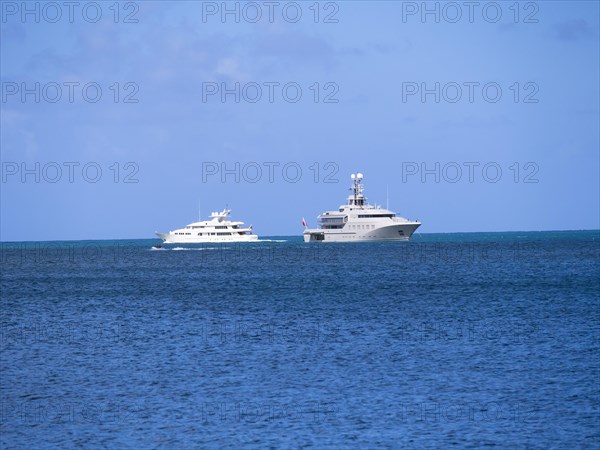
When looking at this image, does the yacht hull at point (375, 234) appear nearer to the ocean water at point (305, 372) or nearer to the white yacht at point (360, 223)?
the white yacht at point (360, 223)

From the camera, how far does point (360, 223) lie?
192m

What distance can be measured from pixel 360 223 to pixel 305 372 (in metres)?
161

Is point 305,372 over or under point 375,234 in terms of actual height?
under

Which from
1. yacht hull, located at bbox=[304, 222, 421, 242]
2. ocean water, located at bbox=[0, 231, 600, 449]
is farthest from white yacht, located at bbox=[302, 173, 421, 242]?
ocean water, located at bbox=[0, 231, 600, 449]

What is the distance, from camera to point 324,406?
26.3m

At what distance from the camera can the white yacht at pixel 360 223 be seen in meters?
191

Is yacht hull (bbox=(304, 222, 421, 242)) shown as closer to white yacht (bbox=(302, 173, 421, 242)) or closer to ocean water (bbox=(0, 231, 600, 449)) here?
white yacht (bbox=(302, 173, 421, 242))

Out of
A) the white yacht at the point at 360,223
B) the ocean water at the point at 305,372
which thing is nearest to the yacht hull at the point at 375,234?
the white yacht at the point at 360,223

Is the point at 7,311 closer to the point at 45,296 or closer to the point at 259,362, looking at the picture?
the point at 45,296

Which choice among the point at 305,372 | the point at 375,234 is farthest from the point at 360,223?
the point at 305,372

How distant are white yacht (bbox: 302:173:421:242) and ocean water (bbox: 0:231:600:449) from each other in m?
127

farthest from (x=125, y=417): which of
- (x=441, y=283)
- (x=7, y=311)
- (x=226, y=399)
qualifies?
(x=441, y=283)

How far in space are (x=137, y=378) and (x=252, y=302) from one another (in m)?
29.2

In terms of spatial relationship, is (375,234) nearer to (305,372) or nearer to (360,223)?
(360,223)
